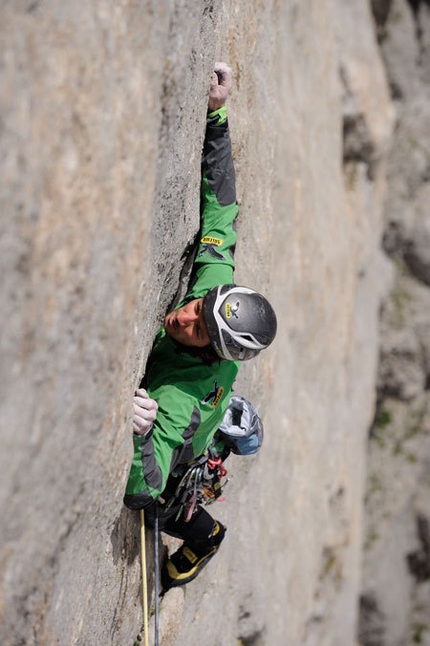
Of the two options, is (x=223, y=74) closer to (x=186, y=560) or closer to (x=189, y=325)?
(x=189, y=325)

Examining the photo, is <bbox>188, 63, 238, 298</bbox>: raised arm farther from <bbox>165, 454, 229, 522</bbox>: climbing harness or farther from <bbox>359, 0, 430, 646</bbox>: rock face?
<bbox>359, 0, 430, 646</bbox>: rock face

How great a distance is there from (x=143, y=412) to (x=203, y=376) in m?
0.77

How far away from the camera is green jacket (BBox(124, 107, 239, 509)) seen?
5371 millimetres

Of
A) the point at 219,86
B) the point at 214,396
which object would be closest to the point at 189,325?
the point at 214,396

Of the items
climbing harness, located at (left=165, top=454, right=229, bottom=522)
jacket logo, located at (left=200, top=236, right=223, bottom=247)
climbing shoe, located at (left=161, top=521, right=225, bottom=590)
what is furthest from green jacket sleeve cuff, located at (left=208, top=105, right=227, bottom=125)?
climbing shoe, located at (left=161, top=521, right=225, bottom=590)

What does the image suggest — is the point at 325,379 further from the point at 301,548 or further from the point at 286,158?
the point at 286,158

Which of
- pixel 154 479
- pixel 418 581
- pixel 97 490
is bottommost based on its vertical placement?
pixel 418 581

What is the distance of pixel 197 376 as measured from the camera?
5.69 m

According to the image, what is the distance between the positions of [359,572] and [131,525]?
12.2 metres

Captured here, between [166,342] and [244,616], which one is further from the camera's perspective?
[244,616]

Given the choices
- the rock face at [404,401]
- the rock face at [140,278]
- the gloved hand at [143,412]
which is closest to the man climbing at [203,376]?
the gloved hand at [143,412]

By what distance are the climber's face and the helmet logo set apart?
9.8 inches

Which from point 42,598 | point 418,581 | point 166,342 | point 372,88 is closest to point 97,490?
point 42,598

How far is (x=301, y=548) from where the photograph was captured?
11.9m
